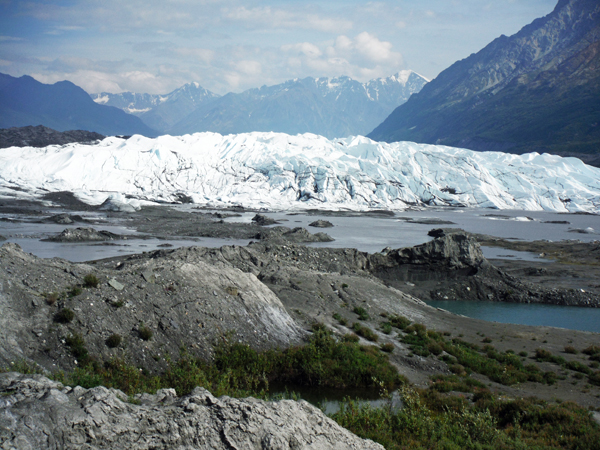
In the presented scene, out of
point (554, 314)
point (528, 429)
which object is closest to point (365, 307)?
→ point (528, 429)

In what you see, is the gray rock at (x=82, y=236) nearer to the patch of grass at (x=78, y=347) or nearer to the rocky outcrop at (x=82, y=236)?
the rocky outcrop at (x=82, y=236)

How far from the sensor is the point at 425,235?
54.8 m

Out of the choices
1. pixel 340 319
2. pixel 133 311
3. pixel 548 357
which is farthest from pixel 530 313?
pixel 133 311

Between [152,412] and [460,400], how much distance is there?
8.11 meters

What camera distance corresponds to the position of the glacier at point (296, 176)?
8794cm

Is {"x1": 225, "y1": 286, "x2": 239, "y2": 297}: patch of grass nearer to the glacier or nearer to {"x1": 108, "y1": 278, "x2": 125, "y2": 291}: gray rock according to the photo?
{"x1": 108, "y1": 278, "x2": 125, "y2": 291}: gray rock

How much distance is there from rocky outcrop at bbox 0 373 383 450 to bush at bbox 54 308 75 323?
4762 mm

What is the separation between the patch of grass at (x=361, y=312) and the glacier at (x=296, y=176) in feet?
227

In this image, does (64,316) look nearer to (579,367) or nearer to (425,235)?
(579,367)

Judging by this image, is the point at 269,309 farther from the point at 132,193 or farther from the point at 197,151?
the point at 197,151

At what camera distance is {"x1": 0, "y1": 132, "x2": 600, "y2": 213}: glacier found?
87938 millimetres

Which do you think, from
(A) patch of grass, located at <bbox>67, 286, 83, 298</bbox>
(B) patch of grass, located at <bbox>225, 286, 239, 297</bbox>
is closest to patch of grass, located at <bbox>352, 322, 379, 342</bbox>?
(B) patch of grass, located at <bbox>225, 286, 239, 297</bbox>

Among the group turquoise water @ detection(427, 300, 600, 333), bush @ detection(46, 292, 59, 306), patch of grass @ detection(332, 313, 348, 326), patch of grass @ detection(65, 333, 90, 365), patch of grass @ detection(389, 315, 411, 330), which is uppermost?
bush @ detection(46, 292, 59, 306)

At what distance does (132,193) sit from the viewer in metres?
87.3
